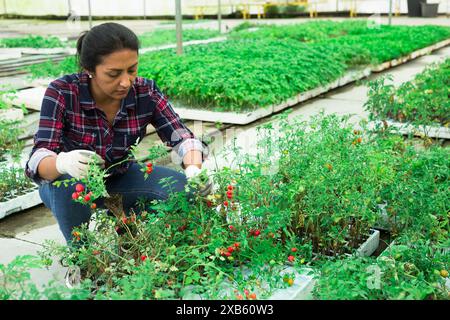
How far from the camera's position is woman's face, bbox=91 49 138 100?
2.50 meters

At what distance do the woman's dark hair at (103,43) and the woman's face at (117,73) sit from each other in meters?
0.02

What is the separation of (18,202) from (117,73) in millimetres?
1476

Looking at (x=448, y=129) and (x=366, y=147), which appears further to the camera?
(x=448, y=129)

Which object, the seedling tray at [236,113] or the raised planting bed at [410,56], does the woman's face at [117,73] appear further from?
the raised planting bed at [410,56]

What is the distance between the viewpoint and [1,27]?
19.9 m

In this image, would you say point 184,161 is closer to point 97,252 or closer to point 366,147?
point 97,252

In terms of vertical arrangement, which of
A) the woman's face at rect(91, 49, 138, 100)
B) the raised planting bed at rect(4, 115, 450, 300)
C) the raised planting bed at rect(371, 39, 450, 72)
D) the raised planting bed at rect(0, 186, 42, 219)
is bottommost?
the raised planting bed at rect(0, 186, 42, 219)

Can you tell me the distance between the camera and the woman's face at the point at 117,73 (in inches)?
98.5

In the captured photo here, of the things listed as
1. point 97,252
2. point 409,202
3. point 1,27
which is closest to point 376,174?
point 409,202

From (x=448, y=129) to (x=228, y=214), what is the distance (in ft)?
10.2

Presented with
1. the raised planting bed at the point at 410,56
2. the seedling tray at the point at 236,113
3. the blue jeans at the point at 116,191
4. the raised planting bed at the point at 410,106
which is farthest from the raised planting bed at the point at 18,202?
the raised planting bed at the point at 410,56

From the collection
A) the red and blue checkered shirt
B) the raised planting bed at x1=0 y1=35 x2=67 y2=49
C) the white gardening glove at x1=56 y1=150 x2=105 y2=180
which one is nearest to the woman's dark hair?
the red and blue checkered shirt

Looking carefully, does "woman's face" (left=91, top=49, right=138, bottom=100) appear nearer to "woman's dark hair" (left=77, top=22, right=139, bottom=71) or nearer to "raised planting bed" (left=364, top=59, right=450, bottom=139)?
"woman's dark hair" (left=77, top=22, right=139, bottom=71)
